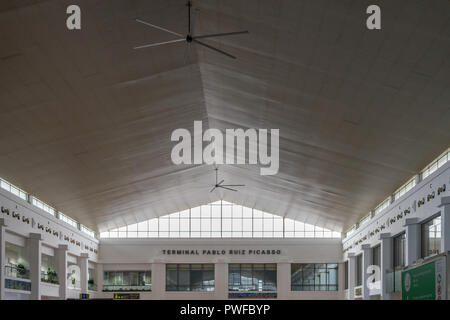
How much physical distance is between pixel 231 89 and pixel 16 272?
16.8 metres

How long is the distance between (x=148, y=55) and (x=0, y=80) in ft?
17.5

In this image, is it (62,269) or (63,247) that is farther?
(63,247)

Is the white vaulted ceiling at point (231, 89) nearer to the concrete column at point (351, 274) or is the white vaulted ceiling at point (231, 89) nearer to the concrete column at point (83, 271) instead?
the concrete column at point (351, 274)

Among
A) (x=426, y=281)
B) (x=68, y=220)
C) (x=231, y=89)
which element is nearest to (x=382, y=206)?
(x=231, y=89)

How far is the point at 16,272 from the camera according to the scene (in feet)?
109

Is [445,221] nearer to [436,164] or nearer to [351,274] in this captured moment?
[436,164]

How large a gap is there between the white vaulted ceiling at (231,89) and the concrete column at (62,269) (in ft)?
20.4

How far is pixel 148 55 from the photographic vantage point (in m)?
21.9

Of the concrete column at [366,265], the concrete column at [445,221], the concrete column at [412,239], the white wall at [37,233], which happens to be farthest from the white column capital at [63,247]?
the concrete column at [445,221]

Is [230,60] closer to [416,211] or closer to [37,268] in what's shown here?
[416,211]

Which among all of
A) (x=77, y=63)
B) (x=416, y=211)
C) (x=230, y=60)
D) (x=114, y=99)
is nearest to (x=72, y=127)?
(x=114, y=99)

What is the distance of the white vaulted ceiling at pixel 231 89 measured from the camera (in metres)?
17.3

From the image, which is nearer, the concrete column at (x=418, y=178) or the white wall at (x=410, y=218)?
the white wall at (x=410, y=218)

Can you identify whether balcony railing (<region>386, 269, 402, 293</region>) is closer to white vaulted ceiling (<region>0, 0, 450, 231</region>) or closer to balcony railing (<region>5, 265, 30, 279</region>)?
white vaulted ceiling (<region>0, 0, 450, 231</region>)
